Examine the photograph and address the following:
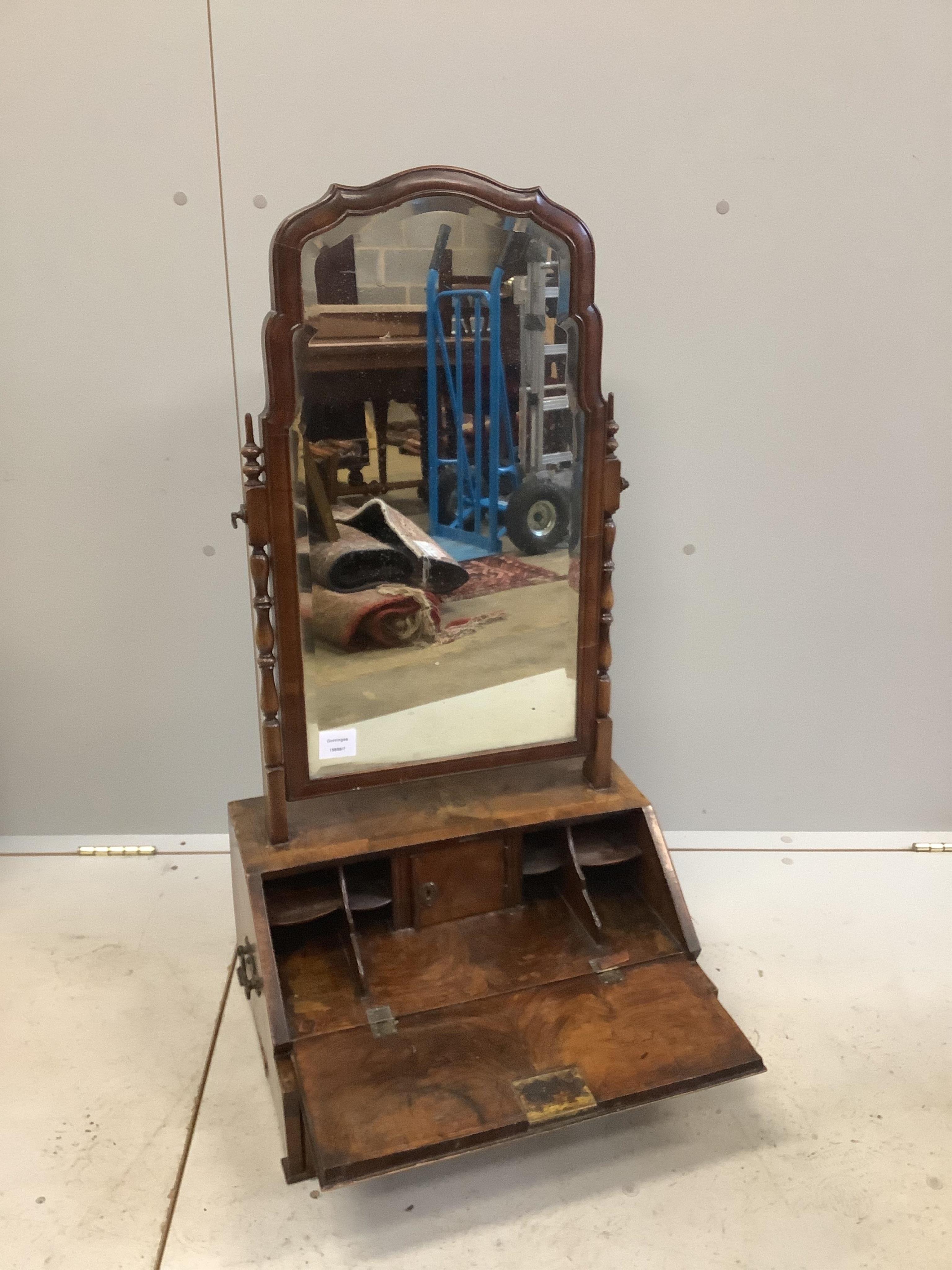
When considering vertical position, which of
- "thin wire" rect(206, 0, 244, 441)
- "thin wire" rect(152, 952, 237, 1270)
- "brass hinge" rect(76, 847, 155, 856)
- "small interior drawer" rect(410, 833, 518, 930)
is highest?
"thin wire" rect(206, 0, 244, 441)

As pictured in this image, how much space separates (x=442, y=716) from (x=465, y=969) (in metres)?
0.35

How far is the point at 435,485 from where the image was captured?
4.40 feet

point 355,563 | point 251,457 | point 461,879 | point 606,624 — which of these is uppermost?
point 251,457

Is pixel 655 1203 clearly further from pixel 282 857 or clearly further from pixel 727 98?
pixel 727 98

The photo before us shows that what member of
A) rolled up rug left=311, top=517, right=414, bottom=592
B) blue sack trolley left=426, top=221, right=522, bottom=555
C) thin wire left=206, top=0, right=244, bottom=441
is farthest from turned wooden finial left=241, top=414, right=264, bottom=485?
thin wire left=206, top=0, right=244, bottom=441

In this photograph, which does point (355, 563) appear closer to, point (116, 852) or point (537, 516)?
point (537, 516)

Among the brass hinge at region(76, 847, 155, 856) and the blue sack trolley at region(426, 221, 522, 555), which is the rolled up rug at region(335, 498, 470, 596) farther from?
the brass hinge at region(76, 847, 155, 856)

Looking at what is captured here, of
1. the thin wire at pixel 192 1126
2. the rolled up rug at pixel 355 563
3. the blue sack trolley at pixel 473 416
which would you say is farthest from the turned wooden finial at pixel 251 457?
the thin wire at pixel 192 1126

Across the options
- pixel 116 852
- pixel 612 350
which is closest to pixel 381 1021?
pixel 116 852

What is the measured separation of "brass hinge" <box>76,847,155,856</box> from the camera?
1.92 meters

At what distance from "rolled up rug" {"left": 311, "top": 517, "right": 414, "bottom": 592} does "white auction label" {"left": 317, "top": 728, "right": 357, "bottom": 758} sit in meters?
0.21

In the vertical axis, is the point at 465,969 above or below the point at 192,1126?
above

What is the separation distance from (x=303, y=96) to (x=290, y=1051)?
4.55 feet

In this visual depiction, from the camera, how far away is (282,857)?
1.36 metres
